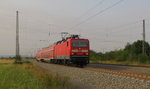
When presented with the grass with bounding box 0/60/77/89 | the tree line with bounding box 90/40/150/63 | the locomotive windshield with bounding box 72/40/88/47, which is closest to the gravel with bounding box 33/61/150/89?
the grass with bounding box 0/60/77/89

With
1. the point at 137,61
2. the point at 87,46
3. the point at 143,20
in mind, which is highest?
the point at 143,20

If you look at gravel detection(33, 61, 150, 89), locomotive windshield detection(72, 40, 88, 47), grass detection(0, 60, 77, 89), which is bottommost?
gravel detection(33, 61, 150, 89)

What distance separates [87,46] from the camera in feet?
78.5

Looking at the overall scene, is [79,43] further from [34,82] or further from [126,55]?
[126,55]

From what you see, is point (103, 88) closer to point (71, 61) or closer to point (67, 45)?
point (71, 61)

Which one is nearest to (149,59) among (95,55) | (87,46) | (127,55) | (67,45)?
(127,55)

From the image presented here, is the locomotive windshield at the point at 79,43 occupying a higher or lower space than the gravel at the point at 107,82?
higher

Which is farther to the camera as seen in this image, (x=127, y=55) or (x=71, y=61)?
(x=127, y=55)

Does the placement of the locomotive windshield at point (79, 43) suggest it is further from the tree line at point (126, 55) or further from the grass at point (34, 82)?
the grass at point (34, 82)

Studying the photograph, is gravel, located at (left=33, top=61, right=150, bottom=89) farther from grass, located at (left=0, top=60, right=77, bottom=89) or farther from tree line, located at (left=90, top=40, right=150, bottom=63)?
tree line, located at (left=90, top=40, right=150, bottom=63)

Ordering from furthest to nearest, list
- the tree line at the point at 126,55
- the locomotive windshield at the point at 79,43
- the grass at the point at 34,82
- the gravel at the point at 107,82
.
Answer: the tree line at the point at 126,55 < the locomotive windshield at the point at 79,43 < the gravel at the point at 107,82 < the grass at the point at 34,82

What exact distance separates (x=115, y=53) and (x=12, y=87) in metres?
35.5

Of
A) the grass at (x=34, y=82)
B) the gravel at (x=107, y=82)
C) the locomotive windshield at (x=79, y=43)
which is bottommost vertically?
the gravel at (x=107, y=82)

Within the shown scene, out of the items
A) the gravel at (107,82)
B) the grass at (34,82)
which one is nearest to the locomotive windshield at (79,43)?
the gravel at (107,82)
